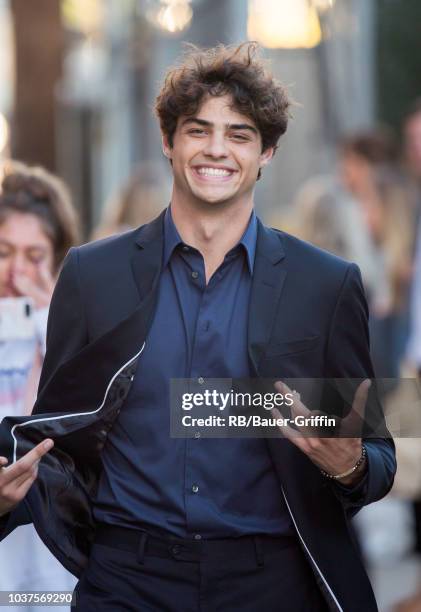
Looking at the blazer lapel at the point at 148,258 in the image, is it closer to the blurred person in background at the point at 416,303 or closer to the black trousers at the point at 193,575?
the black trousers at the point at 193,575

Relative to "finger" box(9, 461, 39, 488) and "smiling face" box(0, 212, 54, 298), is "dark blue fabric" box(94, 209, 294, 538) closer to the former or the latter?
"finger" box(9, 461, 39, 488)

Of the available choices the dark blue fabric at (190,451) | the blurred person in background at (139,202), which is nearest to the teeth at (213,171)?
the dark blue fabric at (190,451)

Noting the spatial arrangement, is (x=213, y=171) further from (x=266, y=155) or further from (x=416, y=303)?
(x=416, y=303)

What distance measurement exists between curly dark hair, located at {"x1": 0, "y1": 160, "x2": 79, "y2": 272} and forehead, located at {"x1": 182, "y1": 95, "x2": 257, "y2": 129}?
116 centimetres

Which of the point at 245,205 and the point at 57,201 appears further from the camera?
the point at 57,201

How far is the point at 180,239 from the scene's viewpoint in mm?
3631

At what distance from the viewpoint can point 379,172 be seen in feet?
27.4

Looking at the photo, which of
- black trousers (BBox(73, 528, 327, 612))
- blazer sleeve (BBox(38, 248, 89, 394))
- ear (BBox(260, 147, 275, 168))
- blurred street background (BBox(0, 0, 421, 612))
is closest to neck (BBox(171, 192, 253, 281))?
ear (BBox(260, 147, 275, 168))

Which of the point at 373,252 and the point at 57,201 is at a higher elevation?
the point at 57,201

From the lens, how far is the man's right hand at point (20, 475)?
3.40m

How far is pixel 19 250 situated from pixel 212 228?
1.09m

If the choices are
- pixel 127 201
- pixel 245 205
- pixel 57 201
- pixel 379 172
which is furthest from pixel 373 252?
pixel 245 205

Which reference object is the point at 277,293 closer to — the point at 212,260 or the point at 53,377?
the point at 212,260

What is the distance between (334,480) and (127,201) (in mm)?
4396
